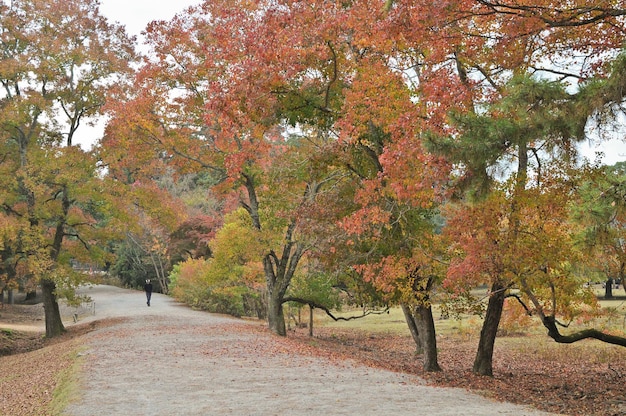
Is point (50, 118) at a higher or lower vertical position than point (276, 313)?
higher

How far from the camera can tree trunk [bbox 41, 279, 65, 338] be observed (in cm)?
2248

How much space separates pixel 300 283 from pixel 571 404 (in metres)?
12.9

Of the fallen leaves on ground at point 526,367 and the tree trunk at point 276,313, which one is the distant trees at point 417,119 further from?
the tree trunk at point 276,313

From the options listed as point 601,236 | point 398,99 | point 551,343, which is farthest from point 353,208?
point 551,343

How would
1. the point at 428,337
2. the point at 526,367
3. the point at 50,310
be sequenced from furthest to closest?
the point at 50,310 → the point at 526,367 → the point at 428,337

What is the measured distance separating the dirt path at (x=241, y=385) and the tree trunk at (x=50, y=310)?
7.39 metres

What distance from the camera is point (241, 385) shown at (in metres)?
9.84

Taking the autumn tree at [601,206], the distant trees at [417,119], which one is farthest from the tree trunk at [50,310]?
the autumn tree at [601,206]

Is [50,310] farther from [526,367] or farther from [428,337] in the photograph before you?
[526,367]

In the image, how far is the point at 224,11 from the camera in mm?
16531

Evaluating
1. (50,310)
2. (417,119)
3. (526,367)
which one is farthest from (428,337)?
(50,310)

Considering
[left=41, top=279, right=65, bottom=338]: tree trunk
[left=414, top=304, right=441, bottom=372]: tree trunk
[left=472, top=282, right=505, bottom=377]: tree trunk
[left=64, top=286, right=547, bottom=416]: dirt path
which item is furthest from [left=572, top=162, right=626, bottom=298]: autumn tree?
[left=41, top=279, right=65, bottom=338]: tree trunk

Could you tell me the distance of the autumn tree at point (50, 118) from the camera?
20.8m

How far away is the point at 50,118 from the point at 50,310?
7203 mm
